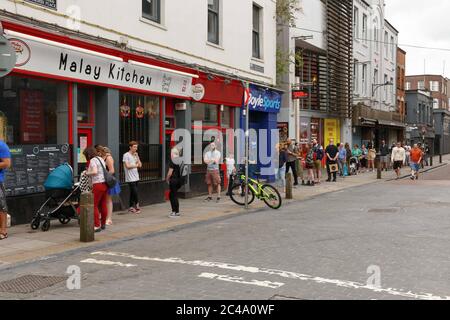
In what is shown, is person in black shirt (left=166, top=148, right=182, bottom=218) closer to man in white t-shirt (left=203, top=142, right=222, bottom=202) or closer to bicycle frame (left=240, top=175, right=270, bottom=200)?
bicycle frame (left=240, top=175, right=270, bottom=200)

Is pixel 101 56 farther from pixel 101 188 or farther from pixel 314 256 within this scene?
pixel 314 256

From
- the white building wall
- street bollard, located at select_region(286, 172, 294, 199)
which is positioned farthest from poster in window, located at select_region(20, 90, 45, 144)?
street bollard, located at select_region(286, 172, 294, 199)

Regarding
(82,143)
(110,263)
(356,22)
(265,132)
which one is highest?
(356,22)

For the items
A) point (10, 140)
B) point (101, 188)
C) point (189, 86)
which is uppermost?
point (189, 86)

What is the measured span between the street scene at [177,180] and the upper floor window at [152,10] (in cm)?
4

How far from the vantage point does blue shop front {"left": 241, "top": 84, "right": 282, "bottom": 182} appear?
2009cm

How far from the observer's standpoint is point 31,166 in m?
10.4

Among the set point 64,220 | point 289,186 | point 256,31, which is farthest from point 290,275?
point 256,31

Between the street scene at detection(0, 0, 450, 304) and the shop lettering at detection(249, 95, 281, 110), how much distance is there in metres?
0.08

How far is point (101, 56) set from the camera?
11562mm

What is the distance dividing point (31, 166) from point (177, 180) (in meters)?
3.06

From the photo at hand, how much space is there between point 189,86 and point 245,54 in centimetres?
411

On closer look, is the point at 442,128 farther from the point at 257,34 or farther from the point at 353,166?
the point at 257,34
